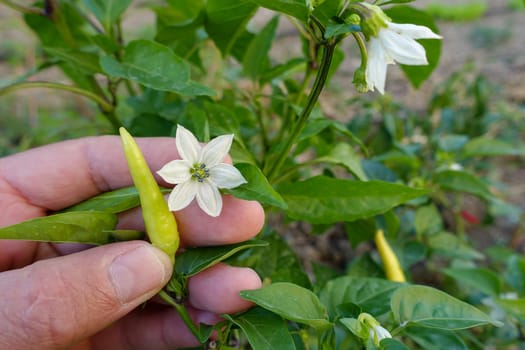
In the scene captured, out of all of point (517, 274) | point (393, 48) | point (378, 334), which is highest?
point (393, 48)

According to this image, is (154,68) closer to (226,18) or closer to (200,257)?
(226,18)

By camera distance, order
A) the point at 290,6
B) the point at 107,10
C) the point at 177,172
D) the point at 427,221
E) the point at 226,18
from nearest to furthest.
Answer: the point at 290,6
the point at 177,172
the point at 226,18
the point at 107,10
the point at 427,221

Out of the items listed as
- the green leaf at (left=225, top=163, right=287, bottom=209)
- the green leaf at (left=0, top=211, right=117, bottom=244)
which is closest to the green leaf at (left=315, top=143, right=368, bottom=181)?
the green leaf at (left=225, top=163, right=287, bottom=209)

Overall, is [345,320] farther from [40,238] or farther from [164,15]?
[164,15]

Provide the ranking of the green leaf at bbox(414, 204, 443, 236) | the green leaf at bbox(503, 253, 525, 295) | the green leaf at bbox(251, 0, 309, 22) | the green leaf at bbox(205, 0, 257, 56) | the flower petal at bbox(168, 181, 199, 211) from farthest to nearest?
the green leaf at bbox(414, 204, 443, 236) → the green leaf at bbox(503, 253, 525, 295) → the green leaf at bbox(205, 0, 257, 56) → the flower petal at bbox(168, 181, 199, 211) → the green leaf at bbox(251, 0, 309, 22)

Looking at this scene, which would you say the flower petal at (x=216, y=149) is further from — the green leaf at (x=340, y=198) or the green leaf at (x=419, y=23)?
the green leaf at (x=419, y=23)

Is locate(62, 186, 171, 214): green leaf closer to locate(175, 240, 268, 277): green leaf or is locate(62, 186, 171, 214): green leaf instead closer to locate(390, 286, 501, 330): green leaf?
locate(175, 240, 268, 277): green leaf

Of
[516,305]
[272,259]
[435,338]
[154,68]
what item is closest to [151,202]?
[154,68]
